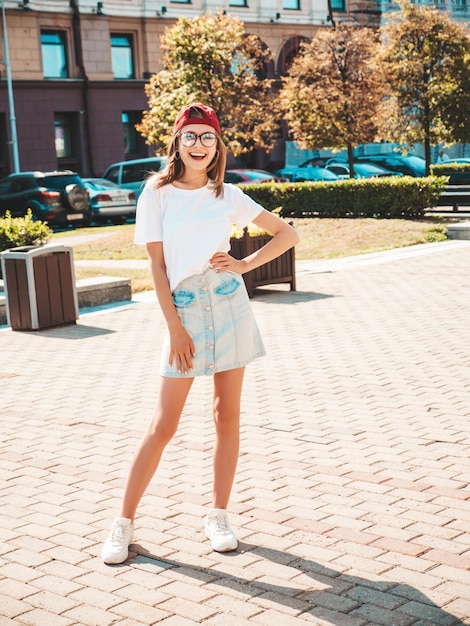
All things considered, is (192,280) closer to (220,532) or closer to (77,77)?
(220,532)

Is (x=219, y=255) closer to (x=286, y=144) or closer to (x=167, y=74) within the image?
(x=167, y=74)

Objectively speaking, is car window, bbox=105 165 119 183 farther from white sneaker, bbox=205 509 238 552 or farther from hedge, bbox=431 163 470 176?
white sneaker, bbox=205 509 238 552


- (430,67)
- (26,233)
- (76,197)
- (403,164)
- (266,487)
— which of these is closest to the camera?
(266,487)

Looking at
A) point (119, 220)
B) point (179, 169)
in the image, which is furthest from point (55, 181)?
point (179, 169)

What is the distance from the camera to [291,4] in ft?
147

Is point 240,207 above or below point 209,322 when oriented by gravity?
above

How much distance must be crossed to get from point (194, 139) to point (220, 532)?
1.75 metres

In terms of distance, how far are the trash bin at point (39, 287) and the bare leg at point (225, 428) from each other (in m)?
6.54

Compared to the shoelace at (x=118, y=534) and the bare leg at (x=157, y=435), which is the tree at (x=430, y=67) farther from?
the shoelace at (x=118, y=534)

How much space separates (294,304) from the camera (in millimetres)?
12164

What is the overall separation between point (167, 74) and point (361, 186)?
756cm

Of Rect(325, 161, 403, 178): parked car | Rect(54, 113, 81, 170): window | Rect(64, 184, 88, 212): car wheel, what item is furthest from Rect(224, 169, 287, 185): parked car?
Rect(54, 113, 81, 170): window

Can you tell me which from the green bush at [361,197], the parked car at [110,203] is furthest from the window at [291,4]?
the green bush at [361,197]

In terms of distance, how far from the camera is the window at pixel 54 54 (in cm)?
3753
